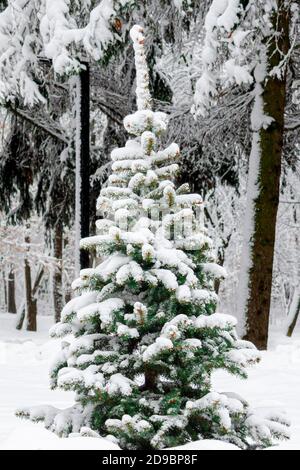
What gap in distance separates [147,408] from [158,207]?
133 cm

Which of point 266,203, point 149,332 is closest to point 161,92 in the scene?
point 266,203

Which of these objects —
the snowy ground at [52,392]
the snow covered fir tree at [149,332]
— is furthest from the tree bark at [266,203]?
the snow covered fir tree at [149,332]

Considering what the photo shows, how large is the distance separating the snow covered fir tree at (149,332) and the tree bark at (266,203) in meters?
4.70

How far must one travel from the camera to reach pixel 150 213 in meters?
4.27

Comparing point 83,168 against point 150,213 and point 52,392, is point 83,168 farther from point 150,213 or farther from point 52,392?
point 150,213

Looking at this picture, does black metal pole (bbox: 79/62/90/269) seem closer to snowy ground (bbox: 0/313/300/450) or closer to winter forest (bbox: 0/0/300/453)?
winter forest (bbox: 0/0/300/453)

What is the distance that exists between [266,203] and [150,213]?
497 cm

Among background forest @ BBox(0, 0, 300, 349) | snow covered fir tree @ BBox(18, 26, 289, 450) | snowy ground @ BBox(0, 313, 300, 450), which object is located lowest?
snowy ground @ BBox(0, 313, 300, 450)

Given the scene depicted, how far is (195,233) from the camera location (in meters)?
4.32

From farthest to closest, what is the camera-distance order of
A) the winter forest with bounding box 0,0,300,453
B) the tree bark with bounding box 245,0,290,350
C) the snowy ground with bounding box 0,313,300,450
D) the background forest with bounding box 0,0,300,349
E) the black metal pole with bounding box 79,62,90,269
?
the black metal pole with bounding box 79,62,90,269 < the tree bark with bounding box 245,0,290,350 < the background forest with bounding box 0,0,300,349 < the winter forest with bounding box 0,0,300,453 < the snowy ground with bounding box 0,313,300,450

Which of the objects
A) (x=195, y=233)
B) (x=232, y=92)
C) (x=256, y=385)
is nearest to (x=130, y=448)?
(x=195, y=233)

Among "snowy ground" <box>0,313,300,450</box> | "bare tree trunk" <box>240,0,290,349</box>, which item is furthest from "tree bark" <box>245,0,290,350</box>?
"snowy ground" <box>0,313,300,450</box>

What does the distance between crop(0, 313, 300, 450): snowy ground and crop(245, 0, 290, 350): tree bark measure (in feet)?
2.17

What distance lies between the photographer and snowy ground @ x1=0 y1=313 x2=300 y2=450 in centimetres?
384
